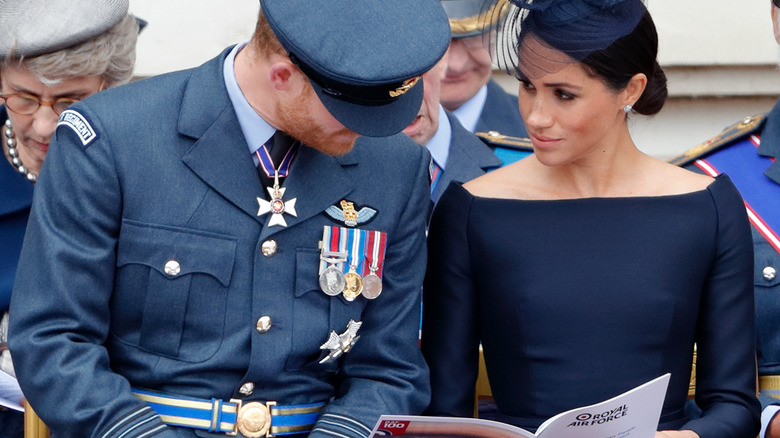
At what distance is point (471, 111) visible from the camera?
15.1ft

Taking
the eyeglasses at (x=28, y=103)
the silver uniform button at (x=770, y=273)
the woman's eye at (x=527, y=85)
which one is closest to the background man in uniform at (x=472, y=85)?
the woman's eye at (x=527, y=85)

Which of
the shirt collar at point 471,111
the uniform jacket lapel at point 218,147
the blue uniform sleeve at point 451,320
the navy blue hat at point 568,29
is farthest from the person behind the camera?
the shirt collar at point 471,111

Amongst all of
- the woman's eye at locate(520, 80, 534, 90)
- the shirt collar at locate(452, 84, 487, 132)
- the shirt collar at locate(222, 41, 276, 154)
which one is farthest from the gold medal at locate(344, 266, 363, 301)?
A: the shirt collar at locate(452, 84, 487, 132)

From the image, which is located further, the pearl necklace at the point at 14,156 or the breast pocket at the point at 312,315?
the pearl necklace at the point at 14,156

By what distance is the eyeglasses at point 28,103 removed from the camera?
3.41 m

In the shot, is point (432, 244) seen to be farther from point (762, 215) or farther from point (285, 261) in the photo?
point (762, 215)

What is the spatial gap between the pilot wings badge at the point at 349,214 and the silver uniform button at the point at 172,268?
1.14 feet

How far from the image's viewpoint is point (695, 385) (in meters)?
3.32

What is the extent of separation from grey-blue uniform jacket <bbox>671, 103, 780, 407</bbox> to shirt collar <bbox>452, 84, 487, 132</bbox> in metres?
1.03

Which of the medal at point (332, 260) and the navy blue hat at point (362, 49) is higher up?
the navy blue hat at point (362, 49)

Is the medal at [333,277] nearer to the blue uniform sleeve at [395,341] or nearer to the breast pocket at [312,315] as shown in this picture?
the breast pocket at [312,315]

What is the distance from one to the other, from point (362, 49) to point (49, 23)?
1041 millimetres

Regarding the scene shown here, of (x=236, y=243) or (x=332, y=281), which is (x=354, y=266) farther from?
(x=236, y=243)

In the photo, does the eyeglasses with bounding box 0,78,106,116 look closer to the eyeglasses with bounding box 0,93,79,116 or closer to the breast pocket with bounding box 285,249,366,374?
the eyeglasses with bounding box 0,93,79,116
